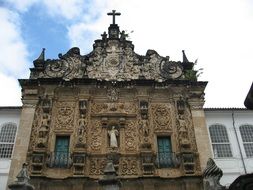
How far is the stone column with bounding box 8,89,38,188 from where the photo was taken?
16975 mm

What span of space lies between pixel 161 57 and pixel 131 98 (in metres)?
3.66

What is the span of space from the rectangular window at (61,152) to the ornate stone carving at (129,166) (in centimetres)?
281

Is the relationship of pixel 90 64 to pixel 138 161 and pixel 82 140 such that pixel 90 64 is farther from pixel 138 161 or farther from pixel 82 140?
pixel 138 161

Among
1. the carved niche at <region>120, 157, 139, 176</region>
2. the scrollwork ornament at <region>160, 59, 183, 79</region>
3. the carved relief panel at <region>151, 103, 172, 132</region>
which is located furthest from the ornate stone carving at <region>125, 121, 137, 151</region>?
the scrollwork ornament at <region>160, 59, 183, 79</region>

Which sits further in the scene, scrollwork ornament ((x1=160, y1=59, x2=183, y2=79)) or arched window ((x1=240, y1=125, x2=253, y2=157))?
scrollwork ornament ((x1=160, y1=59, x2=183, y2=79))

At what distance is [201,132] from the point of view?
60.4ft

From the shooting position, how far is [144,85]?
788 inches

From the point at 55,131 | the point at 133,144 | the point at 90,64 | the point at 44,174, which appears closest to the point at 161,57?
the point at 90,64

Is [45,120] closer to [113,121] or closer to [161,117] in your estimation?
[113,121]

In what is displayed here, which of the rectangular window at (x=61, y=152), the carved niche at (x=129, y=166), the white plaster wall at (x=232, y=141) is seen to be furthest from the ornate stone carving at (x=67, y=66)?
the white plaster wall at (x=232, y=141)

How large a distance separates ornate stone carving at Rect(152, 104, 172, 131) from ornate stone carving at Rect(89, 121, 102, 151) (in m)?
3.12

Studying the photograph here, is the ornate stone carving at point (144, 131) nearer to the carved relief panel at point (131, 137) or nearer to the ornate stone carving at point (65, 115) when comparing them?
the carved relief panel at point (131, 137)

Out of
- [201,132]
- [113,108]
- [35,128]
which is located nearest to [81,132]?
[113,108]

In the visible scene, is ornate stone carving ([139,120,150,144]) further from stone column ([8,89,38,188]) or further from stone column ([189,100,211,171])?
stone column ([8,89,38,188])
